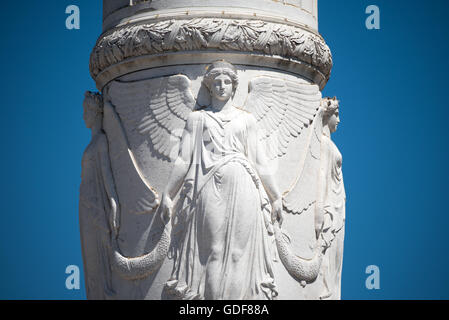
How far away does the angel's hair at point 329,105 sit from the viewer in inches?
513

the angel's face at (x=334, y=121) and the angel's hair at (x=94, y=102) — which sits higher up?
the angel's hair at (x=94, y=102)

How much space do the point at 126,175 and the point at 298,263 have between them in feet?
8.49

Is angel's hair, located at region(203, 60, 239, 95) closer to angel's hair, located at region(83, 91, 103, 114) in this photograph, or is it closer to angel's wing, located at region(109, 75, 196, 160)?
angel's wing, located at region(109, 75, 196, 160)

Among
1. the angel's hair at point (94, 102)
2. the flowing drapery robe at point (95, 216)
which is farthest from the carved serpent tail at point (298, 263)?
the angel's hair at point (94, 102)

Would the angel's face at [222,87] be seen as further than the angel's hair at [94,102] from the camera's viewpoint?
No

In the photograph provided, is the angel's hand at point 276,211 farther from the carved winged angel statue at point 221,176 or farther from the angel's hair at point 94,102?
the angel's hair at point 94,102

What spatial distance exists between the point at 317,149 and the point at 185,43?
8.16 ft

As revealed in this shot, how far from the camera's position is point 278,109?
475 inches

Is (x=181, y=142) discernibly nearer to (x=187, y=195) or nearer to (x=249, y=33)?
(x=187, y=195)

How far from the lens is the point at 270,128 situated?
1196 cm

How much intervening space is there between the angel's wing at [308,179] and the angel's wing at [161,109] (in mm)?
1697

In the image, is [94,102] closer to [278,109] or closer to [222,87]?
[222,87]

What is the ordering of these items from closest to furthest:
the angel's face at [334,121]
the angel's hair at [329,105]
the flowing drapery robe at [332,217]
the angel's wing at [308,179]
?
the angel's wing at [308,179] < the flowing drapery robe at [332,217] < the angel's hair at [329,105] < the angel's face at [334,121]
